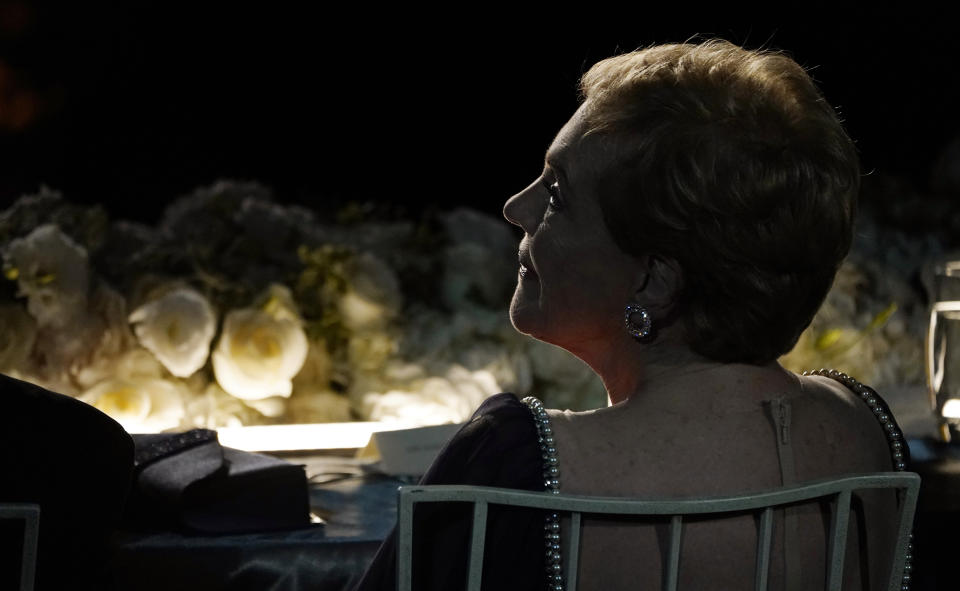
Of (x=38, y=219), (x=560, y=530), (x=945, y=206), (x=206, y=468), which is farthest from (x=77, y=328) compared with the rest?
(x=945, y=206)

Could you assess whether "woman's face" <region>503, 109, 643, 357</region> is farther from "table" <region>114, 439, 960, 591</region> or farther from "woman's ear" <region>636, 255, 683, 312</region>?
"table" <region>114, 439, 960, 591</region>

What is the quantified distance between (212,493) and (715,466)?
73cm

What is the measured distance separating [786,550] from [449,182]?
2.85 metres

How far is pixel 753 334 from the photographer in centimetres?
120

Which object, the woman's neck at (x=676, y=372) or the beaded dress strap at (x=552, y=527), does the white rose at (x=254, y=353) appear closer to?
the woman's neck at (x=676, y=372)

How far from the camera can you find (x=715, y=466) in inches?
45.1

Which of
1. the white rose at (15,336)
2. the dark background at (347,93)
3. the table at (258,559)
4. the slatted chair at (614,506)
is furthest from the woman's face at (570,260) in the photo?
the dark background at (347,93)

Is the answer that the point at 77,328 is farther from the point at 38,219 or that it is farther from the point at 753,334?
the point at 753,334

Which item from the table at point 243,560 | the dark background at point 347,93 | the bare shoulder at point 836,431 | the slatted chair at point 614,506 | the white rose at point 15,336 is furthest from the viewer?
the dark background at point 347,93

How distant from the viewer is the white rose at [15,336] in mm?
1889

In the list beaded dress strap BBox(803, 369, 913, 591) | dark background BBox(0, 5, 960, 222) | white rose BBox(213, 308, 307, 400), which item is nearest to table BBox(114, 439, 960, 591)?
beaded dress strap BBox(803, 369, 913, 591)

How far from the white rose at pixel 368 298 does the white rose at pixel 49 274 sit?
481 millimetres

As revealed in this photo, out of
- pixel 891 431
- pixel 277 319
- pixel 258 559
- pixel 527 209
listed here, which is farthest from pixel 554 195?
pixel 277 319

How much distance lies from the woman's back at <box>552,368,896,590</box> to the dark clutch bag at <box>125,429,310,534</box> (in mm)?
563
